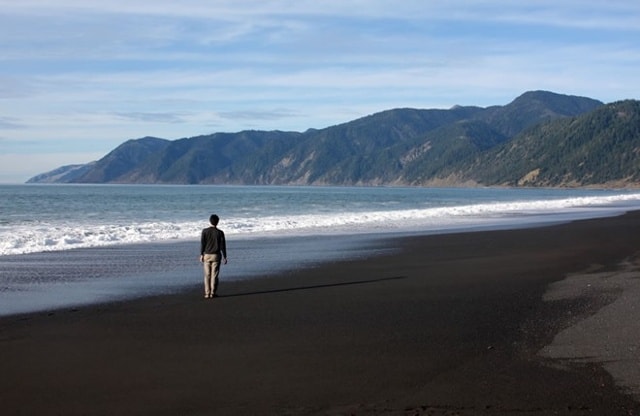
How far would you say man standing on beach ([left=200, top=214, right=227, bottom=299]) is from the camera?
13.7 metres

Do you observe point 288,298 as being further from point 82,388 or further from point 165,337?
point 82,388

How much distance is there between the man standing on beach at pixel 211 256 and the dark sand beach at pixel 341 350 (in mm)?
336

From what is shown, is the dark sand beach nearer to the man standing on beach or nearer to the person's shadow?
the person's shadow

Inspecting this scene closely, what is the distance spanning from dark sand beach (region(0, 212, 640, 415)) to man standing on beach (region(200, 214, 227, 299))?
1.10 ft

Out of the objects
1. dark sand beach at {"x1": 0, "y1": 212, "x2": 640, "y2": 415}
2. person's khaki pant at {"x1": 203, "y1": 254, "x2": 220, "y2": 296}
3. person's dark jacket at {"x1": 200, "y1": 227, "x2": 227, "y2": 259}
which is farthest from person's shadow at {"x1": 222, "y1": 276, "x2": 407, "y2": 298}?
person's dark jacket at {"x1": 200, "y1": 227, "x2": 227, "y2": 259}

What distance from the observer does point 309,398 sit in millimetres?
7152

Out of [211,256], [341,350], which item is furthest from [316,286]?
[341,350]

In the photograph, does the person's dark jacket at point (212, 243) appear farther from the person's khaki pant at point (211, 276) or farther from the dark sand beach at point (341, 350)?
the dark sand beach at point (341, 350)

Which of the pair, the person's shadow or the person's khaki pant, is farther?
the person's shadow

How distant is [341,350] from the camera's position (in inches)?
358

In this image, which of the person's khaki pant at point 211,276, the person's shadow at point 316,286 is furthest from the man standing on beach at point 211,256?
the person's shadow at point 316,286

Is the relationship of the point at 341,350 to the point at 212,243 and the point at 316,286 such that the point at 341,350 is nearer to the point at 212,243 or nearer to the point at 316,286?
the point at 212,243

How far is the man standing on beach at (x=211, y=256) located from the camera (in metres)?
13.7

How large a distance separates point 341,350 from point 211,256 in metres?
5.48
